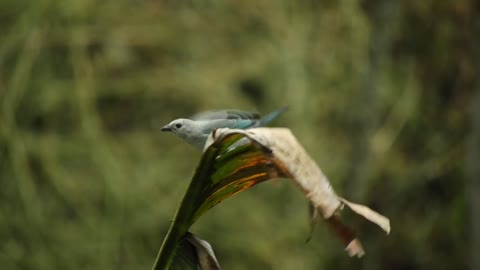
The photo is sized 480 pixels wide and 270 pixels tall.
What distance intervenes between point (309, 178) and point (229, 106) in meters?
3.81

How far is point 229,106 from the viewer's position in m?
4.84

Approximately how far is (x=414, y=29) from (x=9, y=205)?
2195mm

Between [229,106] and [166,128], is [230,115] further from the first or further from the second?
[229,106]

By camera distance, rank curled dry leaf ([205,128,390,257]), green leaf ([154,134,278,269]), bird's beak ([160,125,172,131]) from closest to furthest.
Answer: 1. curled dry leaf ([205,128,390,257])
2. green leaf ([154,134,278,269])
3. bird's beak ([160,125,172,131])

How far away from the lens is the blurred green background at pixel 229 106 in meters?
4.46

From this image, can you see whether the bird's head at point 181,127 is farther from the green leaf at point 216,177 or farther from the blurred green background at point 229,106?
the blurred green background at point 229,106

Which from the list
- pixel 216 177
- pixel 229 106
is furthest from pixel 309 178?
pixel 229 106

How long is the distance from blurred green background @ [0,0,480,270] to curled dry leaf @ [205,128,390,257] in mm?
3102

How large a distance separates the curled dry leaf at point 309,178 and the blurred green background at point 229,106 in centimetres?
310

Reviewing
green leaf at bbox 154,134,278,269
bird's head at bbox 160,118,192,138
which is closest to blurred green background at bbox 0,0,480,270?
bird's head at bbox 160,118,192,138

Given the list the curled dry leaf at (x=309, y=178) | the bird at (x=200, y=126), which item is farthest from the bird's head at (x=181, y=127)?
the curled dry leaf at (x=309, y=178)

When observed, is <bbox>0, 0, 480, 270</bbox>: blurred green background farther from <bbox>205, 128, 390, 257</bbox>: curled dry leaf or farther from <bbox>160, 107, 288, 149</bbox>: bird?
<bbox>205, 128, 390, 257</bbox>: curled dry leaf

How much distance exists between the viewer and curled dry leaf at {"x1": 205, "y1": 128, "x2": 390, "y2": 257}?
1.02 m

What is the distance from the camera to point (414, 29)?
4.73 meters
